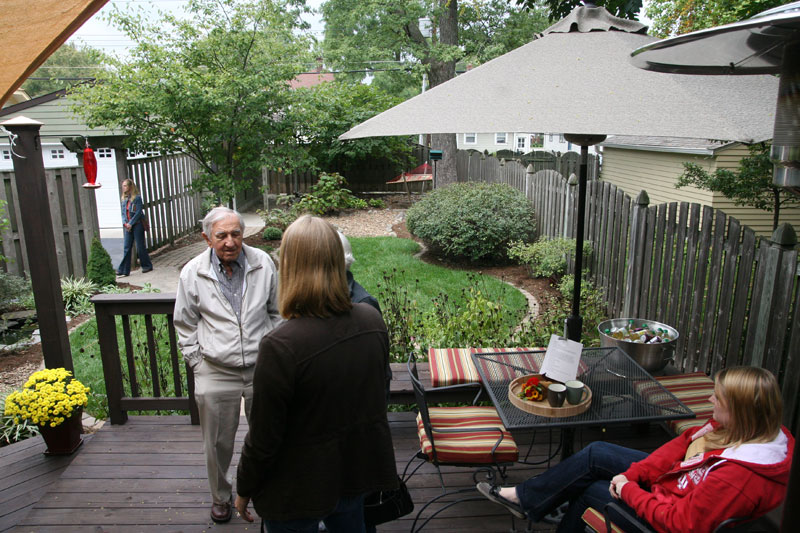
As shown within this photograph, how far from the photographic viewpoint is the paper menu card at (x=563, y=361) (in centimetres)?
270

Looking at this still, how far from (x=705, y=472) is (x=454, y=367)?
1794 mm

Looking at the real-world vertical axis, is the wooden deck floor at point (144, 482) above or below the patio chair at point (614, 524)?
below

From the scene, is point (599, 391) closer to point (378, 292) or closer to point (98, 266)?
point (378, 292)

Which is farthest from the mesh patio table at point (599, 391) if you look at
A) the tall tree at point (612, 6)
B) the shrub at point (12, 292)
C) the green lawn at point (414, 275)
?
the shrub at point (12, 292)

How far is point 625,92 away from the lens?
2514 millimetres

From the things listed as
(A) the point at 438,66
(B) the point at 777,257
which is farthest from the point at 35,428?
(A) the point at 438,66

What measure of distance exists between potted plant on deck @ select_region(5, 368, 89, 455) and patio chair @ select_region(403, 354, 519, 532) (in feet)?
7.23

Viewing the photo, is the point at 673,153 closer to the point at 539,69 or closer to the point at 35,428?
the point at 539,69

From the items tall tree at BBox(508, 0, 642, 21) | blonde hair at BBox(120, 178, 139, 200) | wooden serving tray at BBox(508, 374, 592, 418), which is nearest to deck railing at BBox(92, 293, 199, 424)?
wooden serving tray at BBox(508, 374, 592, 418)

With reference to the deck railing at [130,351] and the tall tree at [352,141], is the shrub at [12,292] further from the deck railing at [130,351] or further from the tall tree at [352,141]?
the tall tree at [352,141]

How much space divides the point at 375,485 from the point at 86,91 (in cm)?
986

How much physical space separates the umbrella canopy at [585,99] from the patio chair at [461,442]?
1274 mm

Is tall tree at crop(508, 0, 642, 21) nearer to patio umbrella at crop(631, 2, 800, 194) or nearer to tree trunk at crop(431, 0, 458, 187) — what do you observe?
patio umbrella at crop(631, 2, 800, 194)

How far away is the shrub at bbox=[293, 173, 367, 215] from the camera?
13117mm
